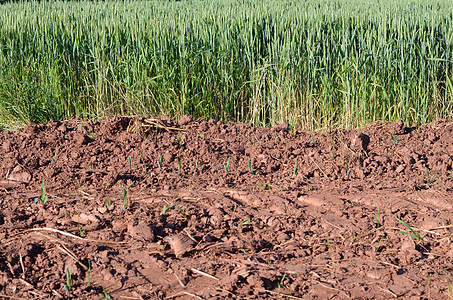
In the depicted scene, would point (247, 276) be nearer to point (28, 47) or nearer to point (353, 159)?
point (353, 159)

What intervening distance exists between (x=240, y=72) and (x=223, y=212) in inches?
92.2

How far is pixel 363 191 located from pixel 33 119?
136 inches

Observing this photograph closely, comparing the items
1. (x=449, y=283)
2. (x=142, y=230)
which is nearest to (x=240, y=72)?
(x=142, y=230)

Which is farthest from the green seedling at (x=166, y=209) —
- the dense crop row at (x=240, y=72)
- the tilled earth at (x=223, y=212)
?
the dense crop row at (x=240, y=72)

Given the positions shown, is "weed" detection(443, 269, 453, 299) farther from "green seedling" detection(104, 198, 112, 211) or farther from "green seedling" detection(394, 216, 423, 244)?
"green seedling" detection(104, 198, 112, 211)

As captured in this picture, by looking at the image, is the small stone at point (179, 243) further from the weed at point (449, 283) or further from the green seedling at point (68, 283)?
the weed at point (449, 283)

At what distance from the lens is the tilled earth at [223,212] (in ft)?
6.44

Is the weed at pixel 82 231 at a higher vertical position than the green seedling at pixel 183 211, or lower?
lower

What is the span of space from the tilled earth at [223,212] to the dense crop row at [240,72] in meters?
0.64

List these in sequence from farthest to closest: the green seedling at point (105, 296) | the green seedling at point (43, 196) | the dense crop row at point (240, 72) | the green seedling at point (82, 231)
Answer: the dense crop row at point (240, 72) < the green seedling at point (43, 196) < the green seedling at point (82, 231) < the green seedling at point (105, 296)

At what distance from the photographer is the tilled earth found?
196 cm

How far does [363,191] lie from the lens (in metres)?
2.79

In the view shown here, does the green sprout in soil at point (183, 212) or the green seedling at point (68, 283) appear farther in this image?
the green sprout in soil at point (183, 212)

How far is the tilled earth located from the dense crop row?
636 millimetres
